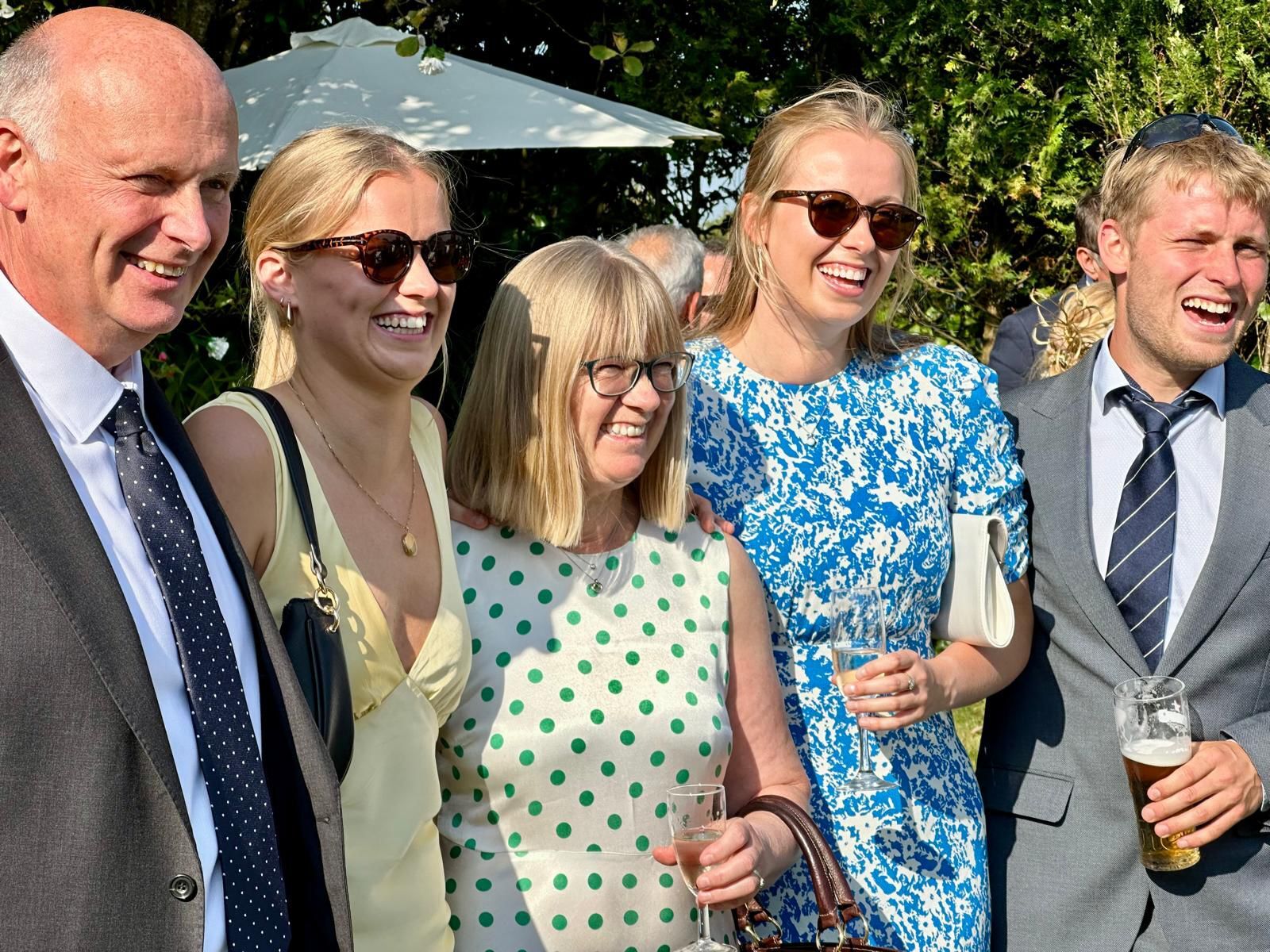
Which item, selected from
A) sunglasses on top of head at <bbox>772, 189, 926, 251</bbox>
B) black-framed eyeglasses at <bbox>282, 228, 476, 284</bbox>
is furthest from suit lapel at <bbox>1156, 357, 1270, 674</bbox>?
black-framed eyeglasses at <bbox>282, 228, 476, 284</bbox>

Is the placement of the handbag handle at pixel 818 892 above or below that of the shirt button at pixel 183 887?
below

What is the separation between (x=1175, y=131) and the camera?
12.6ft

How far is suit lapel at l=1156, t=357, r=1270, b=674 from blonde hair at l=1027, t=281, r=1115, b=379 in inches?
21.0

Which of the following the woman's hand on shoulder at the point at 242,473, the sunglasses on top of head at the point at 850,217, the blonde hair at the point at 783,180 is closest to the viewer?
the woman's hand on shoulder at the point at 242,473

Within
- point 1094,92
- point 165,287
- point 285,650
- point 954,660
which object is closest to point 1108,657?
point 954,660

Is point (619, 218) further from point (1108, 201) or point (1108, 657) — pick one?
point (1108, 657)

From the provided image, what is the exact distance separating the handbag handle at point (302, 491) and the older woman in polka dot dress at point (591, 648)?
540 millimetres

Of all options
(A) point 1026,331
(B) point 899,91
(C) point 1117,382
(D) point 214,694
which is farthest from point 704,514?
(B) point 899,91

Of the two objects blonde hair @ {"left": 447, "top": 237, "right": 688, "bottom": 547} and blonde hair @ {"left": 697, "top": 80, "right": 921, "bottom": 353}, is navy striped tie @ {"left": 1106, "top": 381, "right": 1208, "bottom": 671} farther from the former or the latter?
blonde hair @ {"left": 447, "top": 237, "right": 688, "bottom": 547}

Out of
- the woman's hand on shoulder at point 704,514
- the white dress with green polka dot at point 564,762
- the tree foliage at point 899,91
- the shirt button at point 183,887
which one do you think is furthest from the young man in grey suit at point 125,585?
the tree foliage at point 899,91

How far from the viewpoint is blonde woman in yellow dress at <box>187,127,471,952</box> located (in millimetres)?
2439

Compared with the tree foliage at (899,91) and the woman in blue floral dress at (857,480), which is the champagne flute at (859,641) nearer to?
the woman in blue floral dress at (857,480)

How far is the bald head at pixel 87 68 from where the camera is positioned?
201 centimetres

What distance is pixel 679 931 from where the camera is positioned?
2.86m
